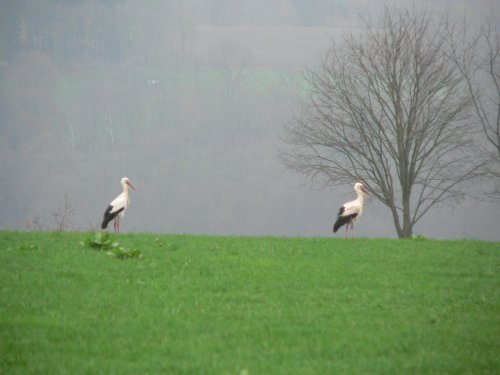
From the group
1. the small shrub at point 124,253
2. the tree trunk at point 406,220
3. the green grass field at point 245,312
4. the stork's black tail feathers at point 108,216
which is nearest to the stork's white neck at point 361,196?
the green grass field at point 245,312

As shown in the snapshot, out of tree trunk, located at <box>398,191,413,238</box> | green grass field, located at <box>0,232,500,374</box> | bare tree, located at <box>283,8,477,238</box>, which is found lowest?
green grass field, located at <box>0,232,500,374</box>

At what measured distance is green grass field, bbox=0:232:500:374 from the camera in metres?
8.02

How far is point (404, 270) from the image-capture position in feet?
48.8

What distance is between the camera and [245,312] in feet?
34.4

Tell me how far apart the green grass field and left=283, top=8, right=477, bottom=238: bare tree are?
56.2 feet

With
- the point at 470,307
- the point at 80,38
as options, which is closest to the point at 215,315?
the point at 470,307

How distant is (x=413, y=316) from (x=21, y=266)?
7230 mm

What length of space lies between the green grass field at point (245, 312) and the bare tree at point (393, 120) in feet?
56.2

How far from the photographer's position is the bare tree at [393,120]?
34.2m

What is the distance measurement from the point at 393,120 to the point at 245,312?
2586cm

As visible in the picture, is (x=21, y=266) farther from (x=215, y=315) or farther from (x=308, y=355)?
(x=308, y=355)

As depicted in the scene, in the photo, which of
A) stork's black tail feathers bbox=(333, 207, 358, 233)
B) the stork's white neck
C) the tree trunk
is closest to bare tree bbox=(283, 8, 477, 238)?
the tree trunk

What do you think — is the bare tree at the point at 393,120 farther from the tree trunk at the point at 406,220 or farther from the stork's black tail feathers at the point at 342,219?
the stork's black tail feathers at the point at 342,219

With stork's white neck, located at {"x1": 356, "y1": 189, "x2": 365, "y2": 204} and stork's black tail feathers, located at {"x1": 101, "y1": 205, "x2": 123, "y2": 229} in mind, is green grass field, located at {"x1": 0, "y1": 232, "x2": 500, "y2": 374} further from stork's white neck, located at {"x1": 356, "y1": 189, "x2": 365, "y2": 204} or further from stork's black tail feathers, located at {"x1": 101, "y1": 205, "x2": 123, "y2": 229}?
stork's black tail feathers, located at {"x1": 101, "y1": 205, "x2": 123, "y2": 229}
